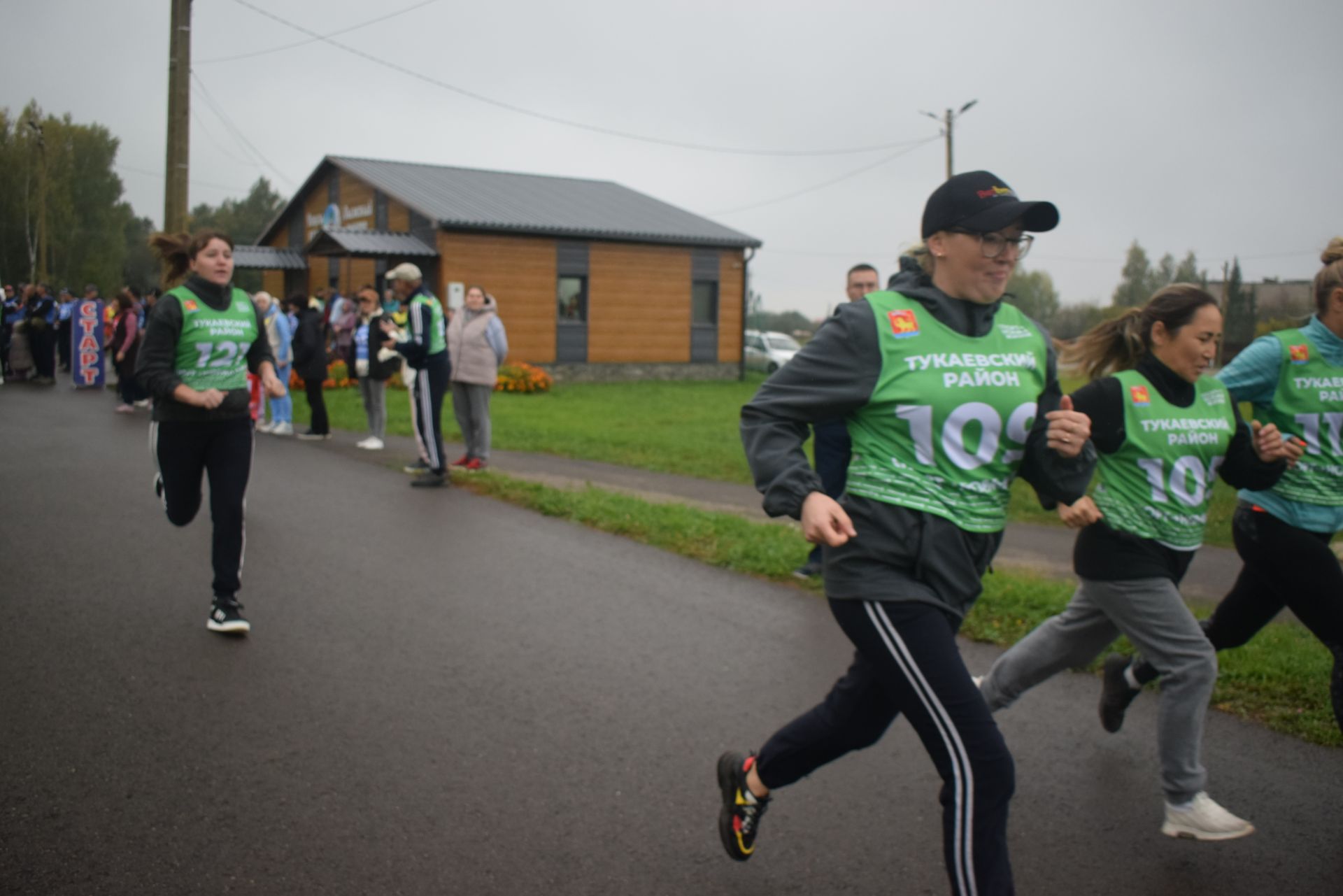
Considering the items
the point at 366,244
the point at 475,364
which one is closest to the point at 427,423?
the point at 475,364

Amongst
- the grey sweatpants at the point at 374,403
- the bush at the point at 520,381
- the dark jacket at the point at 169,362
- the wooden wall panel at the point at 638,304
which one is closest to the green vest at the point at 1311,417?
the dark jacket at the point at 169,362

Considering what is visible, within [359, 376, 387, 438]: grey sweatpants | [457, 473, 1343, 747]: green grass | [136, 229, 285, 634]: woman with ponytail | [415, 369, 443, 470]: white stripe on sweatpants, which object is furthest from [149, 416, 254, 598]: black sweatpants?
[359, 376, 387, 438]: grey sweatpants

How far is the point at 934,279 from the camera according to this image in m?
3.04

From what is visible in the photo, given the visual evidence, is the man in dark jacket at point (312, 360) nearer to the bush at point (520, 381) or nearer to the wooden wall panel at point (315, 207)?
the bush at point (520, 381)

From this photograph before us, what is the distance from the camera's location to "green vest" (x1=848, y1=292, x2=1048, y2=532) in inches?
112

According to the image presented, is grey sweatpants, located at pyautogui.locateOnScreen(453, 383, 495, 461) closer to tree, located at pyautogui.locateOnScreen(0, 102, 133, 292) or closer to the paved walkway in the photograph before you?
the paved walkway

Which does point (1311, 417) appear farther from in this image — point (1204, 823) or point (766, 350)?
point (766, 350)

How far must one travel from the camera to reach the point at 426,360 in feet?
35.2

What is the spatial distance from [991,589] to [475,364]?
619 cm

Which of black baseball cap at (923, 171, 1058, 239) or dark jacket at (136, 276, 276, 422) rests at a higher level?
black baseball cap at (923, 171, 1058, 239)

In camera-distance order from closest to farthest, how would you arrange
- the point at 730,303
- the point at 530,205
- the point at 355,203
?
the point at 530,205
the point at 355,203
the point at 730,303

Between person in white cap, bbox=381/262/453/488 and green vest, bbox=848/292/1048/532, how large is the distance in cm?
804

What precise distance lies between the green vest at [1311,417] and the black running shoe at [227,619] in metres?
4.71

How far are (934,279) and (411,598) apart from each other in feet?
14.1
